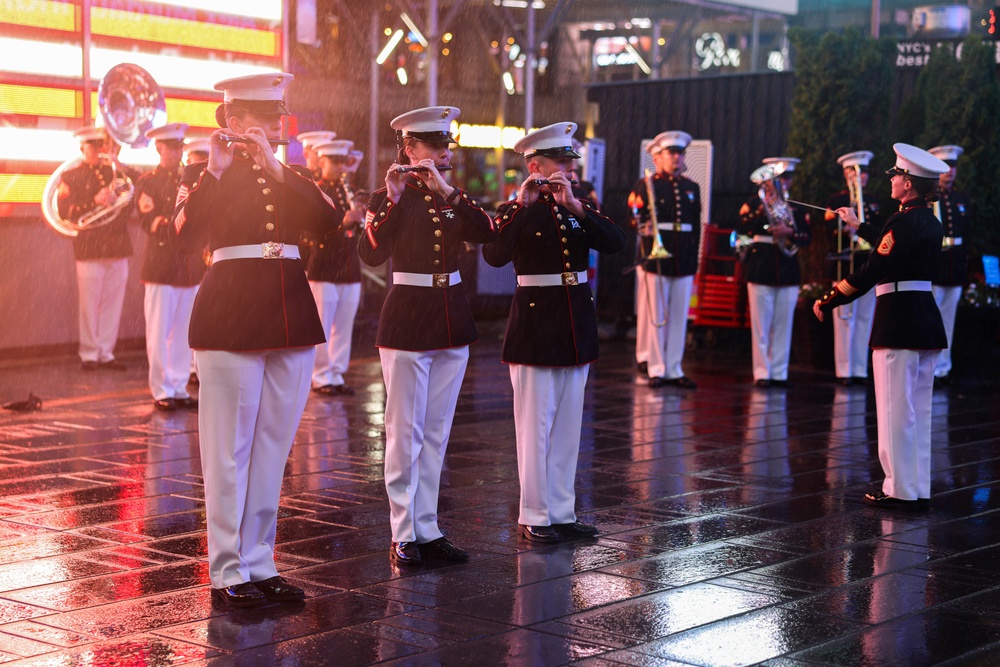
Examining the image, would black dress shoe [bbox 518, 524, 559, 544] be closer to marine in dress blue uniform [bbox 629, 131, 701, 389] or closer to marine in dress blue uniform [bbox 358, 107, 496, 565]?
marine in dress blue uniform [bbox 358, 107, 496, 565]

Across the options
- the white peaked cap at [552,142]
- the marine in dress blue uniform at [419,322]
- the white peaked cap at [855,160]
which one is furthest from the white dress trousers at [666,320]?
the marine in dress blue uniform at [419,322]

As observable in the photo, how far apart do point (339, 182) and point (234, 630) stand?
648cm

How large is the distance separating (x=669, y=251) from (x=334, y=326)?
3.04 metres

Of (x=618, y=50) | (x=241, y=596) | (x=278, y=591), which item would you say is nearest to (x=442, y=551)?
(x=278, y=591)

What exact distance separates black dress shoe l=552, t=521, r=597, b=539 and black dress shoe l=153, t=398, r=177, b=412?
4.58 m

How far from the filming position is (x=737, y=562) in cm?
611

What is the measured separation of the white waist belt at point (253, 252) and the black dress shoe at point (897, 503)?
366 centimetres

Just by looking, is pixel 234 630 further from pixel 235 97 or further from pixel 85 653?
pixel 235 97

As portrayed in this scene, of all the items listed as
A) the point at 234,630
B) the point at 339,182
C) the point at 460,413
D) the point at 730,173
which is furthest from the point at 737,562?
the point at 730,173

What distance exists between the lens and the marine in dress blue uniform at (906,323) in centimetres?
735

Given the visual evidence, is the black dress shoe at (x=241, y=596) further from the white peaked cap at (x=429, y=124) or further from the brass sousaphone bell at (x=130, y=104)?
the brass sousaphone bell at (x=130, y=104)

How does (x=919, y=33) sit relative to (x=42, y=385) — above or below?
above

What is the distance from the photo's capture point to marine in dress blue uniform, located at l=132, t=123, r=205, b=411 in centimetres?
1035

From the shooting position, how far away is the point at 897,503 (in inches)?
290
